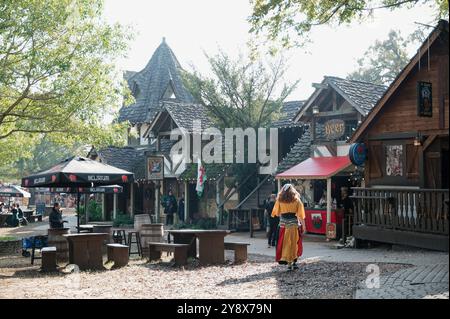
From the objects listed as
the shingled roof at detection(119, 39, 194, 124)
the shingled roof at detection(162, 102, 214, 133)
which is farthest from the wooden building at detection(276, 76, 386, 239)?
the shingled roof at detection(119, 39, 194, 124)

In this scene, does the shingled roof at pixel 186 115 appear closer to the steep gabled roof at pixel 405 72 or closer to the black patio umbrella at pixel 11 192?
the black patio umbrella at pixel 11 192

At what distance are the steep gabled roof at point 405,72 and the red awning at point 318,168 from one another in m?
2.27

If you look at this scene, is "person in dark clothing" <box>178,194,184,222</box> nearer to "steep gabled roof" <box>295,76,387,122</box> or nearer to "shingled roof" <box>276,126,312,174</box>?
Result: "shingled roof" <box>276,126,312,174</box>

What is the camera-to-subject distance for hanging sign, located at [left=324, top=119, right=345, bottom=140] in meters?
21.3

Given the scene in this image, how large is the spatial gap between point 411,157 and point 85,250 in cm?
861

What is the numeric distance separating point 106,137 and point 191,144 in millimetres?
9249

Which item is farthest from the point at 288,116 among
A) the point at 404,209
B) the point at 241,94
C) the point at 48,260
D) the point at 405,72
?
the point at 48,260

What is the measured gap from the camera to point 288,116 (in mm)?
27922

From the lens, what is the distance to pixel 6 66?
17750mm

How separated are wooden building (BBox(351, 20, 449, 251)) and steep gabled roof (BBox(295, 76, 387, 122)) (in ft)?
12.1
